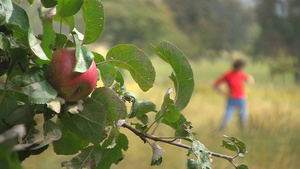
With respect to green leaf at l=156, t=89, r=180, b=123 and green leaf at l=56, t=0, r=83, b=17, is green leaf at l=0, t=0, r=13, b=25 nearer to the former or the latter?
green leaf at l=56, t=0, r=83, b=17

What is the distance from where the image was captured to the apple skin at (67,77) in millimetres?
397

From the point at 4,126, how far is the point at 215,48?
17130 millimetres

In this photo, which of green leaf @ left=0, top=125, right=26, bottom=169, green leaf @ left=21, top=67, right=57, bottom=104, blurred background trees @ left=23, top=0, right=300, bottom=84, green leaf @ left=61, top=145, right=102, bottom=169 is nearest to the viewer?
green leaf @ left=0, top=125, right=26, bottom=169

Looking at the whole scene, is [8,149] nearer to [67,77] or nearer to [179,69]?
[67,77]

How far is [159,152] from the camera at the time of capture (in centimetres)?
49

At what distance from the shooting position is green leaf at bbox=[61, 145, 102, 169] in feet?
1.57

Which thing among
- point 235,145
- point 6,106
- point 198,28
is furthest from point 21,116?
point 198,28

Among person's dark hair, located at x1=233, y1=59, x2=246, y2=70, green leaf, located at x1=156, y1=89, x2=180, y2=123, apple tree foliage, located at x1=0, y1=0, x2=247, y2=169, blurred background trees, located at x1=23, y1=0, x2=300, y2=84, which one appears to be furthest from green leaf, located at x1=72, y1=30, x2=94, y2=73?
blurred background trees, located at x1=23, y1=0, x2=300, y2=84

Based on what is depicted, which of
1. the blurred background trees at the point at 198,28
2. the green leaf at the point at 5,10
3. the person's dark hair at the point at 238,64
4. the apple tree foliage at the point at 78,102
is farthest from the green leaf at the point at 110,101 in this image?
the blurred background trees at the point at 198,28

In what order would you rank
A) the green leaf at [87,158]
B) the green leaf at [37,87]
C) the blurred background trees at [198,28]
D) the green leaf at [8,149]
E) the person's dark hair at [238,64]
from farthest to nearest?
the blurred background trees at [198,28], the person's dark hair at [238,64], the green leaf at [87,158], the green leaf at [37,87], the green leaf at [8,149]

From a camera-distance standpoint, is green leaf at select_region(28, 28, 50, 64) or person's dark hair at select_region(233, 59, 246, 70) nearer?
green leaf at select_region(28, 28, 50, 64)

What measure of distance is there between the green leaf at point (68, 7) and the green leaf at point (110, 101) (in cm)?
8

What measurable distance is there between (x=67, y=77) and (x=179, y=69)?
0.48 feet

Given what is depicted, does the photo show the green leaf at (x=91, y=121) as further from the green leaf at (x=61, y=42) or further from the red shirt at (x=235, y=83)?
the red shirt at (x=235, y=83)
